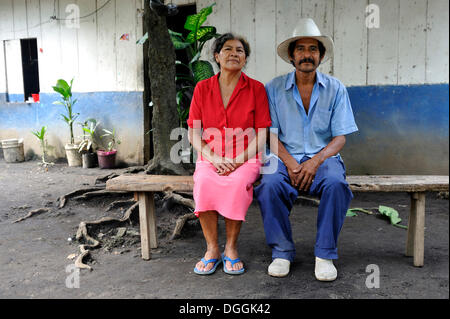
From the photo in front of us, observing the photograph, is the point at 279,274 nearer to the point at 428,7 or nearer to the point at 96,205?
the point at 96,205

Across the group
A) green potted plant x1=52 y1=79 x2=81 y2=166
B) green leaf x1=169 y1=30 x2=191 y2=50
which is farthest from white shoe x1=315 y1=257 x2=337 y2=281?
green potted plant x1=52 y1=79 x2=81 y2=166

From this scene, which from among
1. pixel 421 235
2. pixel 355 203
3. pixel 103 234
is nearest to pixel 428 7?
pixel 355 203

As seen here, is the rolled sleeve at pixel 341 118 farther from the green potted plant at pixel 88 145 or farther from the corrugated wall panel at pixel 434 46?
the green potted plant at pixel 88 145

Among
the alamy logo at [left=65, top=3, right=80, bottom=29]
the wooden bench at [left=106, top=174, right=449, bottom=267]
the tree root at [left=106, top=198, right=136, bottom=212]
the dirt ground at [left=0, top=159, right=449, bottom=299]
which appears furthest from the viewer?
the alamy logo at [left=65, top=3, right=80, bottom=29]

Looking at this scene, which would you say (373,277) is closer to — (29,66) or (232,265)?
(232,265)

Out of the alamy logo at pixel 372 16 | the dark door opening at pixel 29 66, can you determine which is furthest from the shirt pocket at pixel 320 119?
the dark door opening at pixel 29 66

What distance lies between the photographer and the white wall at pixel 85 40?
6.71 metres

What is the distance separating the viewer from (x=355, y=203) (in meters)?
4.67

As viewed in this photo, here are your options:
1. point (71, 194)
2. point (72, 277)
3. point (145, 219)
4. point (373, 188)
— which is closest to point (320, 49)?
point (373, 188)

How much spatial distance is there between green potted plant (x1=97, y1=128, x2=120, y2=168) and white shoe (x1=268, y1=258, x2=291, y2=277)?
4.80m

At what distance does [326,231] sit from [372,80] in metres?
3.26

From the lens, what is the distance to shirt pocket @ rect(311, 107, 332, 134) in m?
2.91

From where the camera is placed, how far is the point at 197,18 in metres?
4.82

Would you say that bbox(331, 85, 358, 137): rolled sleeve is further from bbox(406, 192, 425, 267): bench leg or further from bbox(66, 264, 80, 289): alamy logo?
bbox(66, 264, 80, 289): alamy logo
